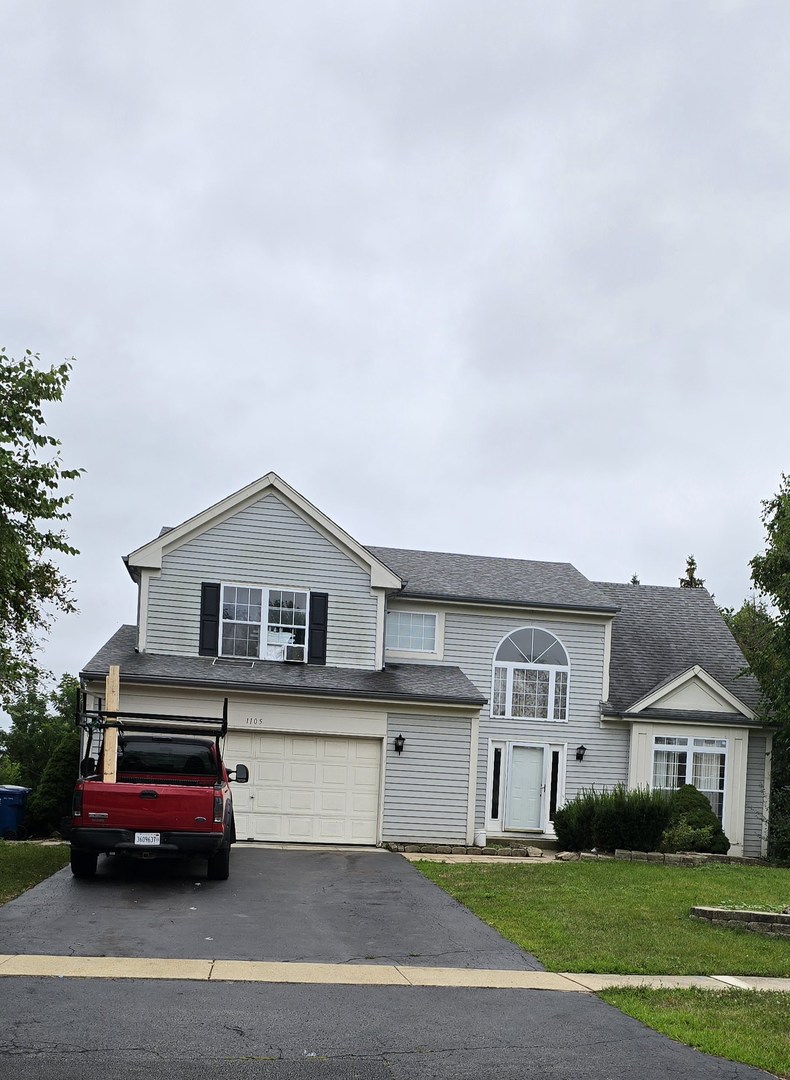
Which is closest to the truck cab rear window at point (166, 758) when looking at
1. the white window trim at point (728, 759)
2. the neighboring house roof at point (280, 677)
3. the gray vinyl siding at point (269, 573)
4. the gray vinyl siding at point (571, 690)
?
the neighboring house roof at point (280, 677)

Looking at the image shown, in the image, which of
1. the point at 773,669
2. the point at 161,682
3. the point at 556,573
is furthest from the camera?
the point at 556,573

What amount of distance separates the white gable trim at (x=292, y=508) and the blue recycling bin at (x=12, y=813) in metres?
5.34

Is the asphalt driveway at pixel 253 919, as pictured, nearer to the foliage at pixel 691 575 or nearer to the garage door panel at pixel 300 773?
the garage door panel at pixel 300 773

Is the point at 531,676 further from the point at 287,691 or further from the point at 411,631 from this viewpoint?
the point at 287,691

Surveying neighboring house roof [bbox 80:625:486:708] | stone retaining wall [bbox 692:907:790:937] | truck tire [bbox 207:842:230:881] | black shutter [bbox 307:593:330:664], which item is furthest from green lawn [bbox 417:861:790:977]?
black shutter [bbox 307:593:330:664]

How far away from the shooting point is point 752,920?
44.1 feet

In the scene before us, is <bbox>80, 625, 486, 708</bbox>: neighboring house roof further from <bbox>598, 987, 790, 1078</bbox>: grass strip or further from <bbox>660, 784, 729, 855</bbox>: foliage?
<bbox>598, 987, 790, 1078</bbox>: grass strip

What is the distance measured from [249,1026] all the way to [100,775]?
9.03 m

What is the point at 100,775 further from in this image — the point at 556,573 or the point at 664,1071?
the point at 556,573

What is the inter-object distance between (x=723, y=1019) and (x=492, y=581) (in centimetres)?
1814

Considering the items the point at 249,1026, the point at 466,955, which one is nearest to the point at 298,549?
the point at 466,955

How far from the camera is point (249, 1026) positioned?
8.00 m

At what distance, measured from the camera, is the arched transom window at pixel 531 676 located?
25.8 metres

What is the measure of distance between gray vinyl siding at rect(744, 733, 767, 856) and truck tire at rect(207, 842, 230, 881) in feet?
46.9
